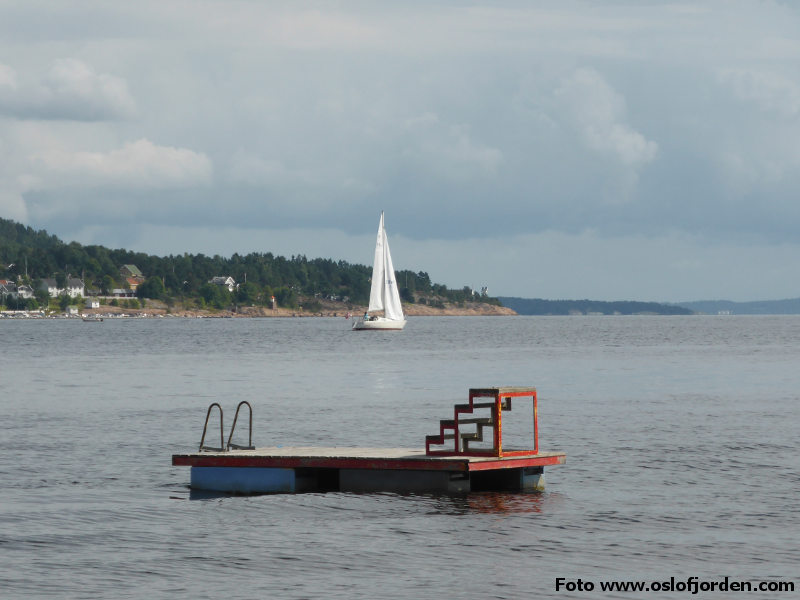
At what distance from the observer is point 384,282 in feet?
594

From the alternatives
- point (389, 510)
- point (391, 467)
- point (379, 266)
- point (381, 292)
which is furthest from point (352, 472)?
point (381, 292)

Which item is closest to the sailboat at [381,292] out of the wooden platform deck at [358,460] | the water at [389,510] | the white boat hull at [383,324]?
the white boat hull at [383,324]

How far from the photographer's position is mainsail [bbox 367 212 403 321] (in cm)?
17275

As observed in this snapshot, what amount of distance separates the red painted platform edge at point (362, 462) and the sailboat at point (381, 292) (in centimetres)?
13971

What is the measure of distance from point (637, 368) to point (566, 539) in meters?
69.6

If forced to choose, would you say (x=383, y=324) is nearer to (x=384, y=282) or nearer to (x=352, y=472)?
(x=384, y=282)

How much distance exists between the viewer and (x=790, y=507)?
88.0 feet

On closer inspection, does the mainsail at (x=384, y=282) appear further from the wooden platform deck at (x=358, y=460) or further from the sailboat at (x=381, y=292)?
the wooden platform deck at (x=358, y=460)

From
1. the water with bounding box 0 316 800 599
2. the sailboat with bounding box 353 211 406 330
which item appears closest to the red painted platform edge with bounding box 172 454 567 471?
the water with bounding box 0 316 800 599

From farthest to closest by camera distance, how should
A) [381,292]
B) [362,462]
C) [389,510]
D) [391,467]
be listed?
1. [381,292]
2. [362,462]
3. [391,467]
4. [389,510]

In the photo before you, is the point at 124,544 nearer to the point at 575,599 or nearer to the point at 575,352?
the point at 575,599

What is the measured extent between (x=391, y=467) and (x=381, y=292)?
16043 cm

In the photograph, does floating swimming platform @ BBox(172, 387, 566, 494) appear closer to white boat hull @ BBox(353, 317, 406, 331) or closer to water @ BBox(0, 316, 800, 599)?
water @ BBox(0, 316, 800, 599)

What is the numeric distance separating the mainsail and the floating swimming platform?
139635mm
